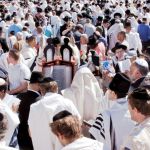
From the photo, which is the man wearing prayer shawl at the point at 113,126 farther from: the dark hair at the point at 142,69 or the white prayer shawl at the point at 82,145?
the dark hair at the point at 142,69

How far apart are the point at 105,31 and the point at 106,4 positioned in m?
9.98

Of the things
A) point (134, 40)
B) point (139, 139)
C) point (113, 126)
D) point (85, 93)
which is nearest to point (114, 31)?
point (134, 40)

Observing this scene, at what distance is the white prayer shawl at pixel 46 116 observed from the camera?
4.51 metres

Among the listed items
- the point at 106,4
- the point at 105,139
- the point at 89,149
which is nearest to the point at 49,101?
the point at 105,139

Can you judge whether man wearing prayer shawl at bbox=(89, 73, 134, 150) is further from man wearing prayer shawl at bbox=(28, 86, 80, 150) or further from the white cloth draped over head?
the white cloth draped over head

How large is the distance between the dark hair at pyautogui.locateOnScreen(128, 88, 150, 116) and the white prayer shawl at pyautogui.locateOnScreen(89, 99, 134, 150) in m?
0.46

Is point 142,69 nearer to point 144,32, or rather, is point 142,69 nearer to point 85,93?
point 85,93

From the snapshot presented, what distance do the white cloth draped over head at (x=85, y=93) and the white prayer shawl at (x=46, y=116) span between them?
3.95 ft

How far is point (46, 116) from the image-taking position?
178 inches

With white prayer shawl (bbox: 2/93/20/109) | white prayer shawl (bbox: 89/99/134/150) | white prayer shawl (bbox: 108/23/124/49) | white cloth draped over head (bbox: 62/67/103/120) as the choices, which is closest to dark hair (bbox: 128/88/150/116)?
white prayer shawl (bbox: 89/99/134/150)

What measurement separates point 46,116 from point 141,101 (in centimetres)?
114

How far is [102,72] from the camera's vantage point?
6855 mm

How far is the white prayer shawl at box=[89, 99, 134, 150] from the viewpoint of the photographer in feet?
13.7

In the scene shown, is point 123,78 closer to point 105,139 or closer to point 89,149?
point 105,139
